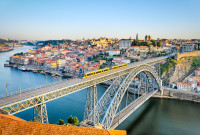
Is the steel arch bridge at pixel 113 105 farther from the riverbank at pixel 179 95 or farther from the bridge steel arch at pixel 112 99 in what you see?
the riverbank at pixel 179 95

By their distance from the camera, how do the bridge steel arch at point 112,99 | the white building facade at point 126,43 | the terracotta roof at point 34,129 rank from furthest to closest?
1. the white building facade at point 126,43
2. the bridge steel arch at point 112,99
3. the terracotta roof at point 34,129

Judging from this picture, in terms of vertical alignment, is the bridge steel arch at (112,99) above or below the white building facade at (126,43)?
below

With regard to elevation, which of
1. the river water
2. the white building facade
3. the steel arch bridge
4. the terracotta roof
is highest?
the white building facade

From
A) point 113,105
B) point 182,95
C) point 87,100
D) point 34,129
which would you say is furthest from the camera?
point 182,95

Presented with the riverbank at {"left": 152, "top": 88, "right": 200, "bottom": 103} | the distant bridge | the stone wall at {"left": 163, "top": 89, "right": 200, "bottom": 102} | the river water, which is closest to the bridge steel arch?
the distant bridge

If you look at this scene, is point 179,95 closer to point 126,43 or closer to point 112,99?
point 112,99

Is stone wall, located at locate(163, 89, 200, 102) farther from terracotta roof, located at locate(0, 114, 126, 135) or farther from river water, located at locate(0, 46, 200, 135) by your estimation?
terracotta roof, located at locate(0, 114, 126, 135)

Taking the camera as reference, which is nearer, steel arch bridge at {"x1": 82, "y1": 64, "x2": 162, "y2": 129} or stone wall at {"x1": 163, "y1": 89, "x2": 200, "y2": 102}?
steel arch bridge at {"x1": 82, "y1": 64, "x2": 162, "y2": 129}

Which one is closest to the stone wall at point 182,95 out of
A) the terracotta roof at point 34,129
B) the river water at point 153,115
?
the river water at point 153,115

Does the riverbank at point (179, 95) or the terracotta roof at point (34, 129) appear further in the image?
the riverbank at point (179, 95)

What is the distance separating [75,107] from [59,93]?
29.3 ft

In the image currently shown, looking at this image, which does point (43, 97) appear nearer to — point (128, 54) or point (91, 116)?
point (91, 116)

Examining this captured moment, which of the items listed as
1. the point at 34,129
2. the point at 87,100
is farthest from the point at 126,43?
the point at 34,129

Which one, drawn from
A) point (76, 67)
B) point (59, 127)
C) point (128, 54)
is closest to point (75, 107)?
point (59, 127)
